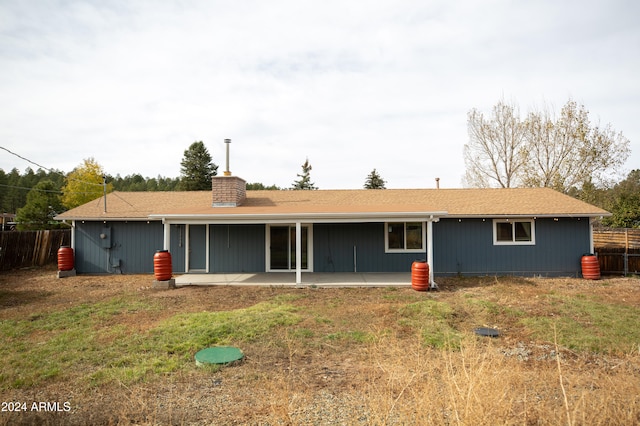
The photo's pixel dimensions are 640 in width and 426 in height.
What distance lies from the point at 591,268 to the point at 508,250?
2575mm

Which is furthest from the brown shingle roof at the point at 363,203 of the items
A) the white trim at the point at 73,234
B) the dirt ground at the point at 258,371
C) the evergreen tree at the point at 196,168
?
the evergreen tree at the point at 196,168

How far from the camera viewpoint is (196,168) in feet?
150

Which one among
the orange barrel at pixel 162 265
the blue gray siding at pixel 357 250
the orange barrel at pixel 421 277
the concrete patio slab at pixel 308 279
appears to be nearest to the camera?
the orange barrel at pixel 421 277

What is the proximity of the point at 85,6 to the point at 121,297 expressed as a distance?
24.0ft

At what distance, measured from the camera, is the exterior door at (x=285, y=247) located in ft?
43.8

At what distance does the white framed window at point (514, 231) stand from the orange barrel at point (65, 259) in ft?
50.2

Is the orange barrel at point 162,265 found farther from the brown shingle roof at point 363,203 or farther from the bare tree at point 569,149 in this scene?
the bare tree at point 569,149

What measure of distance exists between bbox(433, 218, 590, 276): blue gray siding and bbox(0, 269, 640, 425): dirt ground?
2324 mm

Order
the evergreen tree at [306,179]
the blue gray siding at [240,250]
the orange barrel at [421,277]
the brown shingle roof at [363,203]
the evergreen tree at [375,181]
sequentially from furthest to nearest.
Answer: the evergreen tree at [306,179]
the evergreen tree at [375,181]
the blue gray siding at [240,250]
the brown shingle roof at [363,203]
the orange barrel at [421,277]

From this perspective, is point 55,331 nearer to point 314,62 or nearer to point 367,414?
point 367,414

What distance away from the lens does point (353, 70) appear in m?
12.4

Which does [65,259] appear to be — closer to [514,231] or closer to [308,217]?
[308,217]

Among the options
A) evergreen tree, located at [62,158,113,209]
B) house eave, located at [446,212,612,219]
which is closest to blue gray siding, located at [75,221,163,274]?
house eave, located at [446,212,612,219]

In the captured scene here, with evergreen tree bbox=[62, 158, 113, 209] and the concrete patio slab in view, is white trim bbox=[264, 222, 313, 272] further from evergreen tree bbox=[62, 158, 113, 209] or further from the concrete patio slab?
evergreen tree bbox=[62, 158, 113, 209]
